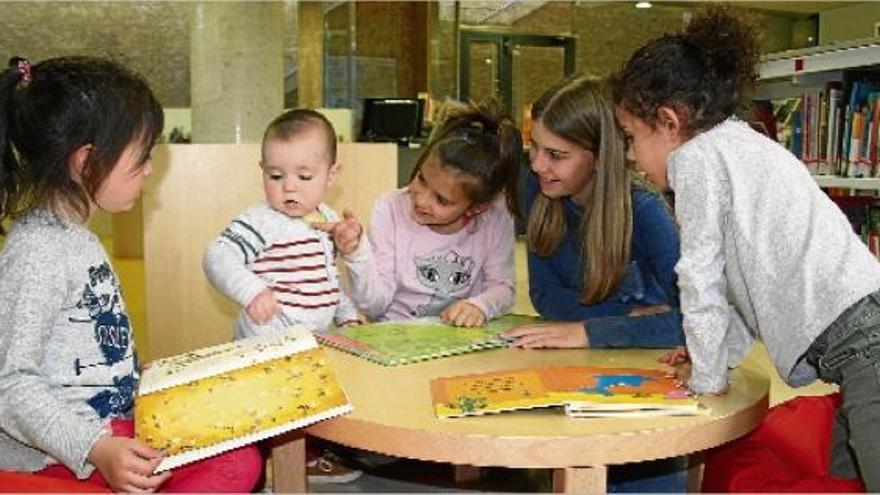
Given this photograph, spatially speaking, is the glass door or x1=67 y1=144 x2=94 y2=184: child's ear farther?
the glass door

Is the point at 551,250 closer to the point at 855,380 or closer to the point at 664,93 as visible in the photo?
the point at 664,93

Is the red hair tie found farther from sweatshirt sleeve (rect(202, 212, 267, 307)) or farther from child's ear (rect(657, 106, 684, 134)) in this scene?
child's ear (rect(657, 106, 684, 134))

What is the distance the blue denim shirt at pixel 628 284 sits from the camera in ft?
5.13

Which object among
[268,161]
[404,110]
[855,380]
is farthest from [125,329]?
[404,110]

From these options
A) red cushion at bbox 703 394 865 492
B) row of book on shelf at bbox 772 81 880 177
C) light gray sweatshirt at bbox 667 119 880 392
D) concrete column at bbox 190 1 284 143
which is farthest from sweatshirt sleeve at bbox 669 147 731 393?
concrete column at bbox 190 1 284 143

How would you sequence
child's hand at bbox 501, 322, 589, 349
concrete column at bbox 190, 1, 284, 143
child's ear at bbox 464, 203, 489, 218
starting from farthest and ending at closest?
1. concrete column at bbox 190, 1, 284, 143
2. child's ear at bbox 464, 203, 489, 218
3. child's hand at bbox 501, 322, 589, 349

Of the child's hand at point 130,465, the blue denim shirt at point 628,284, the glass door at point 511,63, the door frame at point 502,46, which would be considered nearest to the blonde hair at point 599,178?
the blue denim shirt at point 628,284

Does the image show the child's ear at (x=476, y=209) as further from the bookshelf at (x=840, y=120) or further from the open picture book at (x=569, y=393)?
the bookshelf at (x=840, y=120)

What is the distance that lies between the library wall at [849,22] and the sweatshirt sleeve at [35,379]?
28.4ft

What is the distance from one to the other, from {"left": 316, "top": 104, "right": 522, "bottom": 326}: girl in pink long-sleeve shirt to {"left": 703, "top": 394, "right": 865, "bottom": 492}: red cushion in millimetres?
562

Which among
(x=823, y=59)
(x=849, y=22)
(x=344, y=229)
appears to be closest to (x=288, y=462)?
(x=344, y=229)

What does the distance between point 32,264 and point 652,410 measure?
2.81 feet

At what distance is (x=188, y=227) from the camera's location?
283cm

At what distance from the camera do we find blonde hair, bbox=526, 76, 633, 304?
67.5 inches
